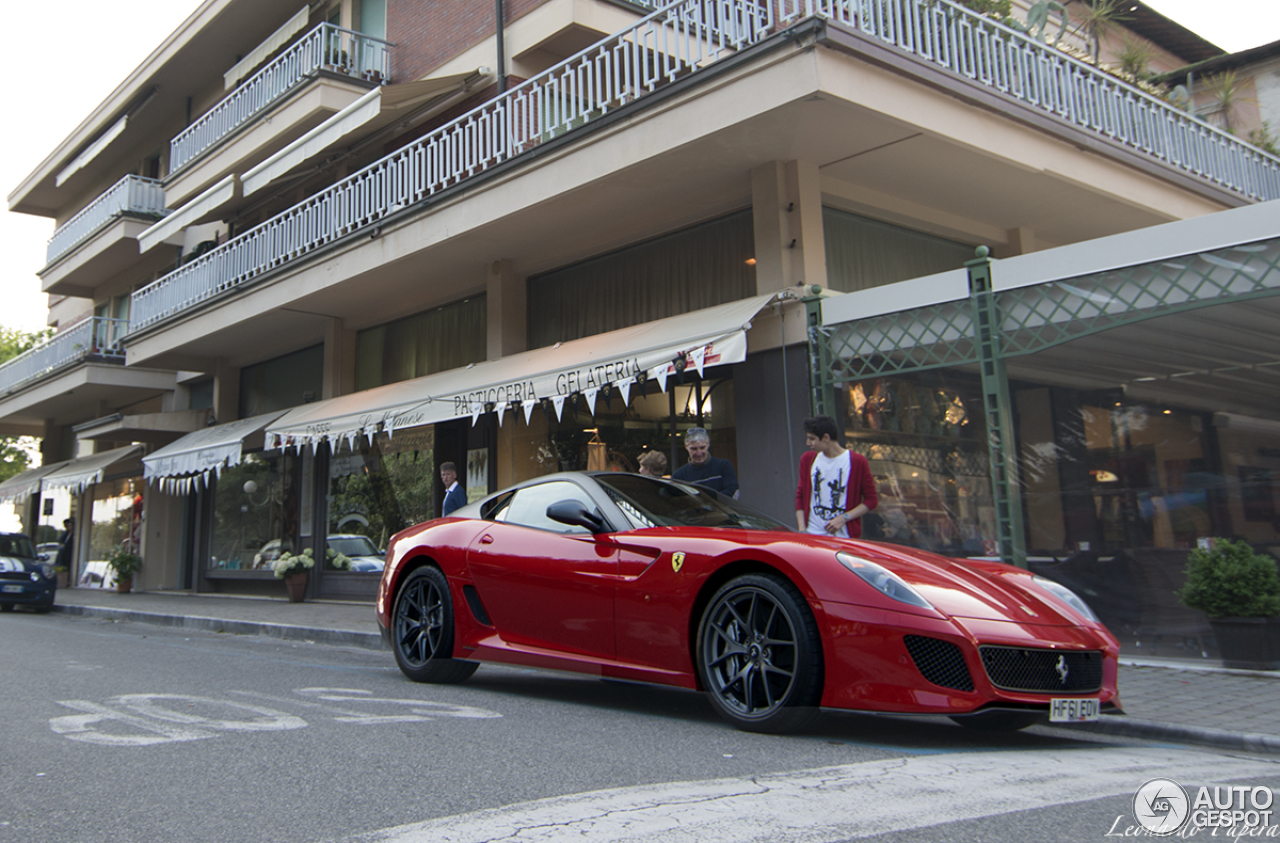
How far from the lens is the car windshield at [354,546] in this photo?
1567cm

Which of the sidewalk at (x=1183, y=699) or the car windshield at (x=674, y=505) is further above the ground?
the car windshield at (x=674, y=505)

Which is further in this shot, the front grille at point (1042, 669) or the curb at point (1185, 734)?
the curb at point (1185, 734)

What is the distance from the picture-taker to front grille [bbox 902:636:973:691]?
12.7ft

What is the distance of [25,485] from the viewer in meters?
24.3

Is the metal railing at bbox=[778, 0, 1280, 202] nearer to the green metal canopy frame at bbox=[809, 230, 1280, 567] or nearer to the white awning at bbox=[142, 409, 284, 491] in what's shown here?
the green metal canopy frame at bbox=[809, 230, 1280, 567]

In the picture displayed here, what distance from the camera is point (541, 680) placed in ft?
22.5

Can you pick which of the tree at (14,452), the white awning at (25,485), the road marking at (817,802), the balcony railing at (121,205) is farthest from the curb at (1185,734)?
the tree at (14,452)

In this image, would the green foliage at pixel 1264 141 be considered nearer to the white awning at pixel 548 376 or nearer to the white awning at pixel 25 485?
the white awning at pixel 548 376

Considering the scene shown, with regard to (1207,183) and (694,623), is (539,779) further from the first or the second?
(1207,183)

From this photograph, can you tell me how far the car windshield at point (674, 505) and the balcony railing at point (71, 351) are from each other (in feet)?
61.1

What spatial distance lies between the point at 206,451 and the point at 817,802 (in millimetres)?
15870

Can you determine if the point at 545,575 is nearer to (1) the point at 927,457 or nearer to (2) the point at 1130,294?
(1) the point at 927,457

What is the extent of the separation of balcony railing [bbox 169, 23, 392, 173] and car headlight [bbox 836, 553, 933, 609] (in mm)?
15065

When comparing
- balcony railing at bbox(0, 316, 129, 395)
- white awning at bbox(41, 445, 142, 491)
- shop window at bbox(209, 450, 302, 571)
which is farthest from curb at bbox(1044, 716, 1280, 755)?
balcony railing at bbox(0, 316, 129, 395)
